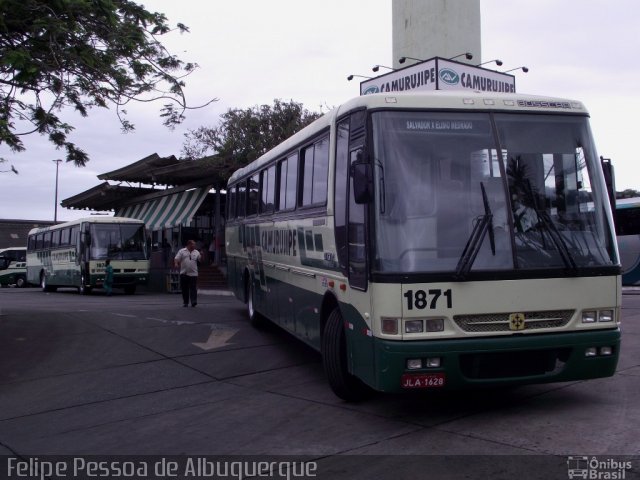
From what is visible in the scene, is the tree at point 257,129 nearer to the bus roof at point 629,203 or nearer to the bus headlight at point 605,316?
the bus roof at point 629,203

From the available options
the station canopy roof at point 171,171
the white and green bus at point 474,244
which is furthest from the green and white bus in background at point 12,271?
the white and green bus at point 474,244

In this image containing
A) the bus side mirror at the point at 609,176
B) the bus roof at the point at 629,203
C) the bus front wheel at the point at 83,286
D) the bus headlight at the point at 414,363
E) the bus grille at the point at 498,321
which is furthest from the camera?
the bus front wheel at the point at 83,286

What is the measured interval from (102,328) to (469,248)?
31.4 ft

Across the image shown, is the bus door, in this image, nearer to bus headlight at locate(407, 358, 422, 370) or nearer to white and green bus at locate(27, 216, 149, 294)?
bus headlight at locate(407, 358, 422, 370)

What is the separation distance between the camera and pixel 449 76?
16938mm

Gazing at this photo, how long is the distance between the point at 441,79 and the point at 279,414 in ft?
38.1

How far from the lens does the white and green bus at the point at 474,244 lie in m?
6.09

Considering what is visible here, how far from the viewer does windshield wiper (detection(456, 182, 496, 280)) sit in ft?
20.0

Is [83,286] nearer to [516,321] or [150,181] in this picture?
[150,181]

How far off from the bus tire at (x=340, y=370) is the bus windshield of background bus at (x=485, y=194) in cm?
146

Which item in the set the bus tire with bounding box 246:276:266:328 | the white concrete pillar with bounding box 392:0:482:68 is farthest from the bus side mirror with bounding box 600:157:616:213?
the white concrete pillar with bounding box 392:0:482:68

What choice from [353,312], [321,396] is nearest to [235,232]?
[321,396]

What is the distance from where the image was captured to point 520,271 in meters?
6.21

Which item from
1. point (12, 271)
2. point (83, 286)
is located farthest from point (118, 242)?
point (12, 271)
